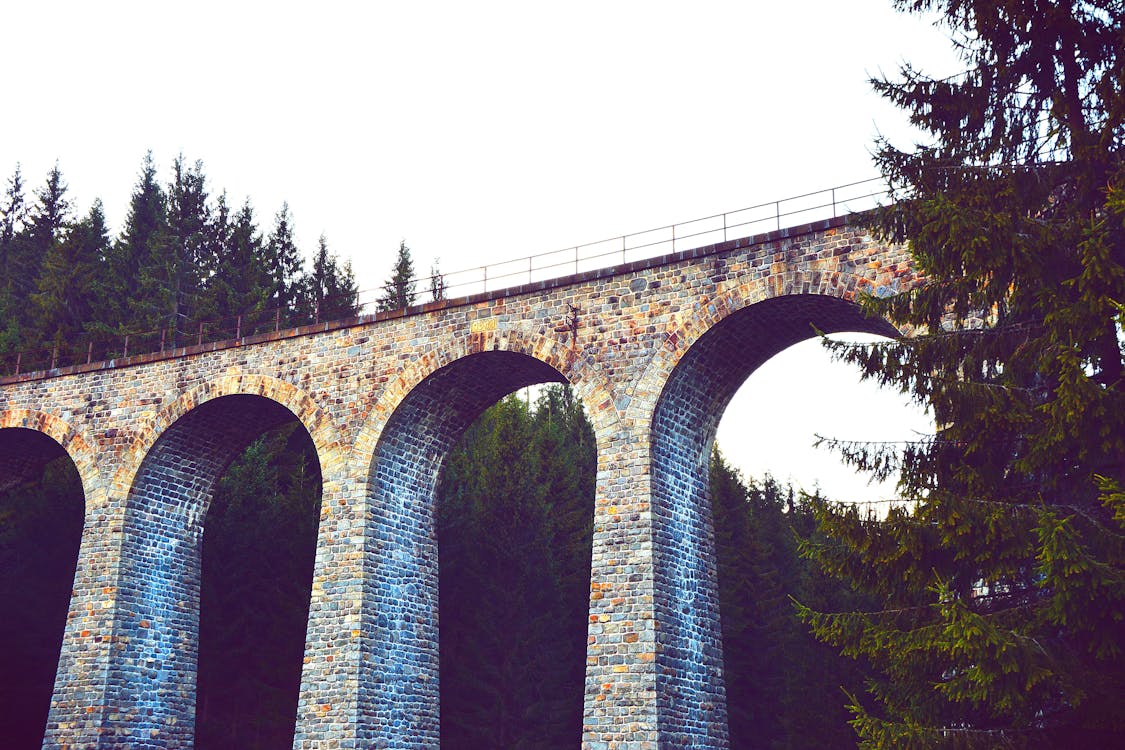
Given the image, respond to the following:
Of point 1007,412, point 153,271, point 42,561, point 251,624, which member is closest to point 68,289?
point 153,271

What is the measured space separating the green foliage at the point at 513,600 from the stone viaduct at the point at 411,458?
9722 mm

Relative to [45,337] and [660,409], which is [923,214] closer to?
[660,409]

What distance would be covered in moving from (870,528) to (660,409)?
9.05 meters

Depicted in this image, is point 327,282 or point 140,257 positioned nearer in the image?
point 140,257

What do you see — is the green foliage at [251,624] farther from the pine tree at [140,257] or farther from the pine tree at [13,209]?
the pine tree at [13,209]

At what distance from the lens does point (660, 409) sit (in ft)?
63.5

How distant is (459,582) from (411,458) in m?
12.0

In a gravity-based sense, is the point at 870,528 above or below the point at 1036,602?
above

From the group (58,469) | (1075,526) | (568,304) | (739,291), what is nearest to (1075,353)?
(1075,526)

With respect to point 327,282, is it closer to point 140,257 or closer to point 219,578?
point 140,257

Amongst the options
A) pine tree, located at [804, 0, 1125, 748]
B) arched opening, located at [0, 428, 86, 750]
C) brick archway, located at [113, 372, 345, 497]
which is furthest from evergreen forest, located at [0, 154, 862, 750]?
pine tree, located at [804, 0, 1125, 748]

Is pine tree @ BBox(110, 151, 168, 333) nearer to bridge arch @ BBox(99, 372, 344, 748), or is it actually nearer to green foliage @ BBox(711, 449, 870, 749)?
bridge arch @ BBox(99, 372, 344, 748)

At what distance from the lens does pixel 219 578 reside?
105 feet

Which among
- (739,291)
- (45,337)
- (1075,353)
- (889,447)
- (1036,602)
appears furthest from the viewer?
(45,337)
